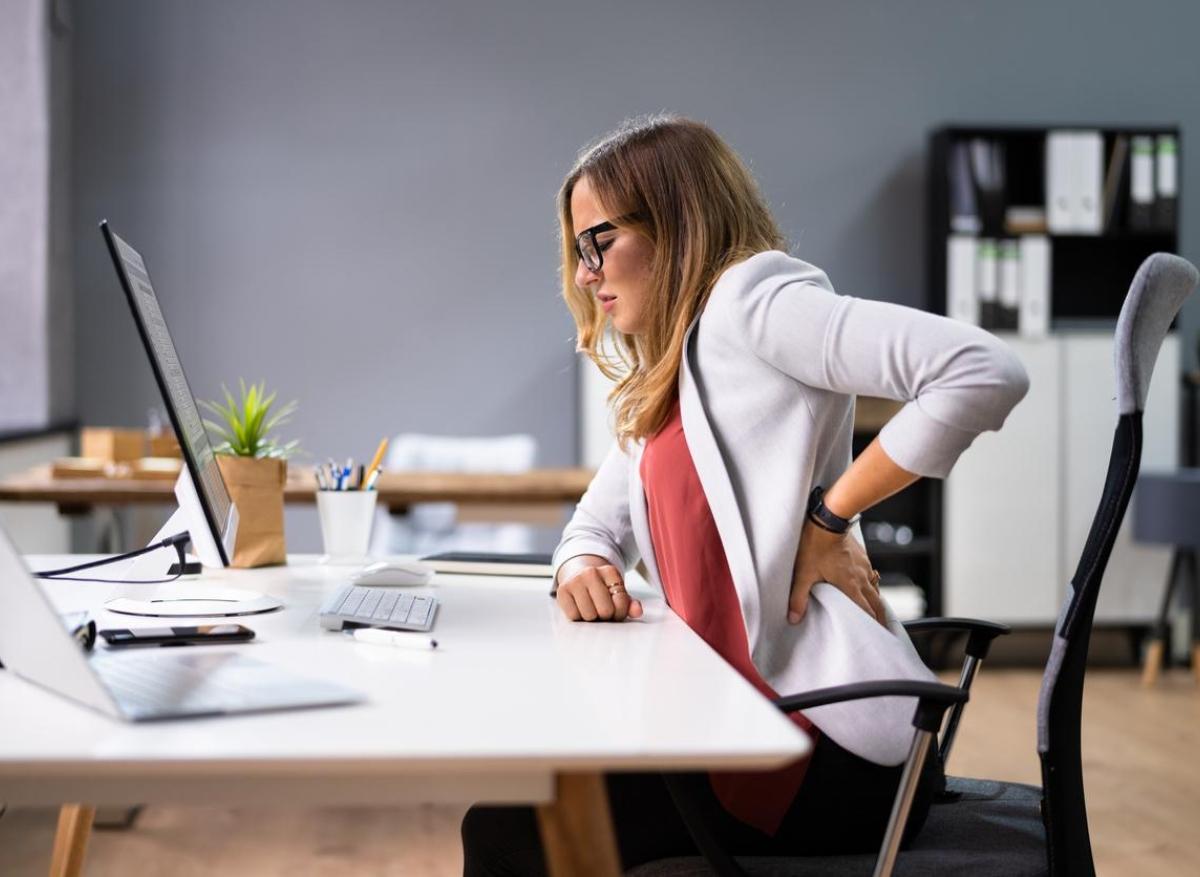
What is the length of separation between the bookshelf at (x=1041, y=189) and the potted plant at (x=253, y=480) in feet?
11.2

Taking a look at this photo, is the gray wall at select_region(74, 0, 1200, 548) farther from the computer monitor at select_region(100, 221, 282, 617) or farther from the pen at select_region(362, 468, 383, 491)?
the computer monitor at select_region(100, 221, 282, 617)

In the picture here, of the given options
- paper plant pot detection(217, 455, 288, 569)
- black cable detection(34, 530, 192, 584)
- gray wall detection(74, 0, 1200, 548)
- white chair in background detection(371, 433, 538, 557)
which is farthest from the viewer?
gray wall detection(74, 0, 1200, 548)

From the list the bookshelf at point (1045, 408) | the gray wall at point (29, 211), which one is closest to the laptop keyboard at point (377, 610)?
the gray wall at point (29, 211)

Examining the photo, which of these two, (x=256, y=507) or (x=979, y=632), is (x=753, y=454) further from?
(x=256, y=507)

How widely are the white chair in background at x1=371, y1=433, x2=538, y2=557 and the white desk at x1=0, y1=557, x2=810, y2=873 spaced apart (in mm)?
3076

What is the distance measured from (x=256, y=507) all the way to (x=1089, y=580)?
1.22 m

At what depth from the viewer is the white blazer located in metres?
1.29

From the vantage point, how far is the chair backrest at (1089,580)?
1211mm

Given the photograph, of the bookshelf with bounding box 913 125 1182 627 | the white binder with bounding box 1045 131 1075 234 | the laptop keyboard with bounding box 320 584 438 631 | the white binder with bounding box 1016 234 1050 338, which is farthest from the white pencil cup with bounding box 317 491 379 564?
the white binder with bounding box 1045 131 1075 234

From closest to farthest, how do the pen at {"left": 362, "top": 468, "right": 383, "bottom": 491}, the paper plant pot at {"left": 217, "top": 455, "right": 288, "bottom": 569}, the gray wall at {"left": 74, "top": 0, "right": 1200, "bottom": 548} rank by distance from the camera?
the paper plant pot at {"left": 217, "top": 455, "right": 288, "bottom": 569} < the pen at {"left": 362, "top": 468, "right": 383, "bottom": 491} < the gray wall at {"left": 74, "top": 0, "right": 1200, "bottom": 548}

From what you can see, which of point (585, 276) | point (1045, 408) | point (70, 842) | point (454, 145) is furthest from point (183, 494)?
point (1045, 408)

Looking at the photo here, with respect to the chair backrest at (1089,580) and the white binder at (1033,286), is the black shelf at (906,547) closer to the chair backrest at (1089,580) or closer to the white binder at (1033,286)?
the white binder at (1033,286)

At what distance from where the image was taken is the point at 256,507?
6.46 ft

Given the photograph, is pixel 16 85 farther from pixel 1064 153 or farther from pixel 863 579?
pixel 863 579
